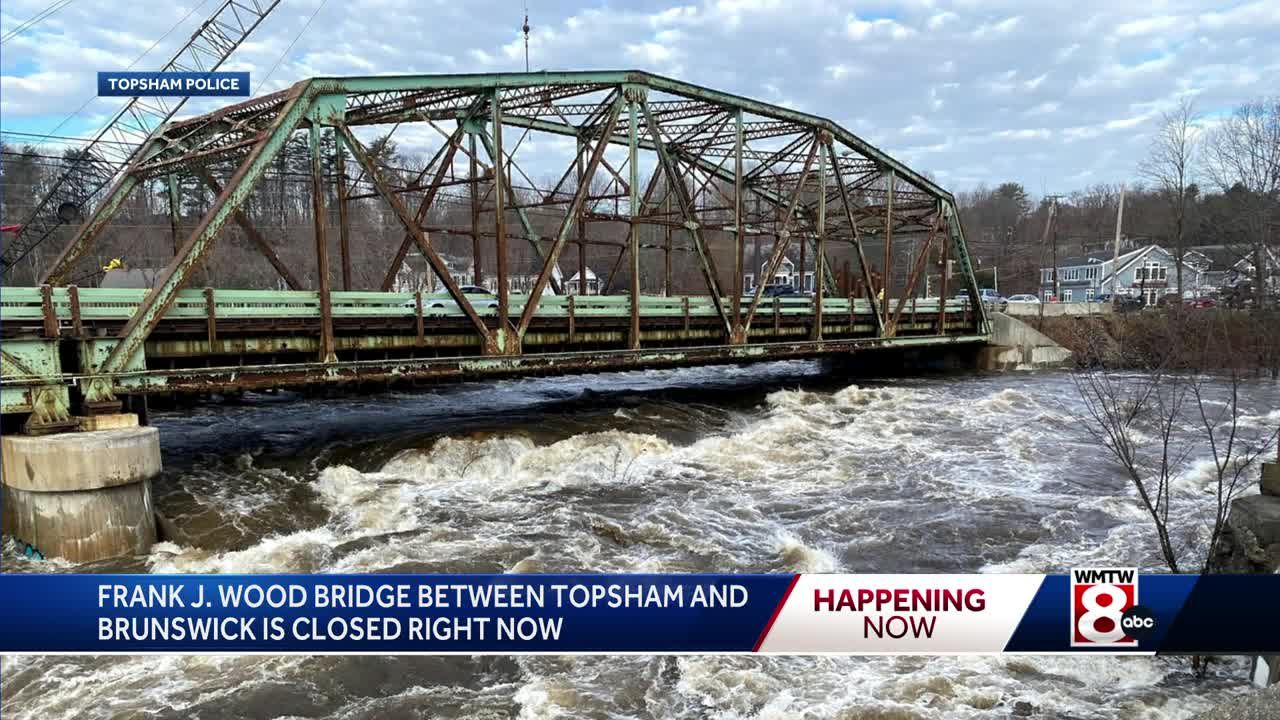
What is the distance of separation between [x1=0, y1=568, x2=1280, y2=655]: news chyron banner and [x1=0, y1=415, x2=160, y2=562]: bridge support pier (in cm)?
741

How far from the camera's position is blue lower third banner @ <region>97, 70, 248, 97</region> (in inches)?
433

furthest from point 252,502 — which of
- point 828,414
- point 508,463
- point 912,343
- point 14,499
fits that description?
point 912,343

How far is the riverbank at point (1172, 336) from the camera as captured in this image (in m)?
30.4

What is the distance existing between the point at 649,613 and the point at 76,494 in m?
10.4

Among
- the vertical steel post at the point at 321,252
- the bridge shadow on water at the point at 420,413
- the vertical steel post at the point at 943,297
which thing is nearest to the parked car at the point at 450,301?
the vertical steel post at the point at 321,252

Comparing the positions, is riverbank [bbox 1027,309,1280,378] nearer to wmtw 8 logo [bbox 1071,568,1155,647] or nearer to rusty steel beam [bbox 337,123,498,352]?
rusty steel beam [bbox 337,123,498,352]

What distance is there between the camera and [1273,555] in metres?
8.10

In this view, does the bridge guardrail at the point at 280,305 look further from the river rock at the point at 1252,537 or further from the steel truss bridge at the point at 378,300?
the river rock at the point at 1252,537

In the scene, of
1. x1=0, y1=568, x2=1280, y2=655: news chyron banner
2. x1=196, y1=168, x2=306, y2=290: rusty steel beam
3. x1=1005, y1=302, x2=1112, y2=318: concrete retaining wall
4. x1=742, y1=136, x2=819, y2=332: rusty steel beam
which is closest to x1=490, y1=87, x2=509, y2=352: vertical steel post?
x1=196, y1=168, x2=306, y2=290: rusty steel beam

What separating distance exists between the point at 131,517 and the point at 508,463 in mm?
7303

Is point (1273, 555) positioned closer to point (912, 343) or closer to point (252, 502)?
point (252, 502)

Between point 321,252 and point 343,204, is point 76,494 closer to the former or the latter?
point 321,252

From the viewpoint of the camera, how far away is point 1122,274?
253 feet

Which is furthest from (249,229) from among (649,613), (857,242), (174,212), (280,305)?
(857,242)
